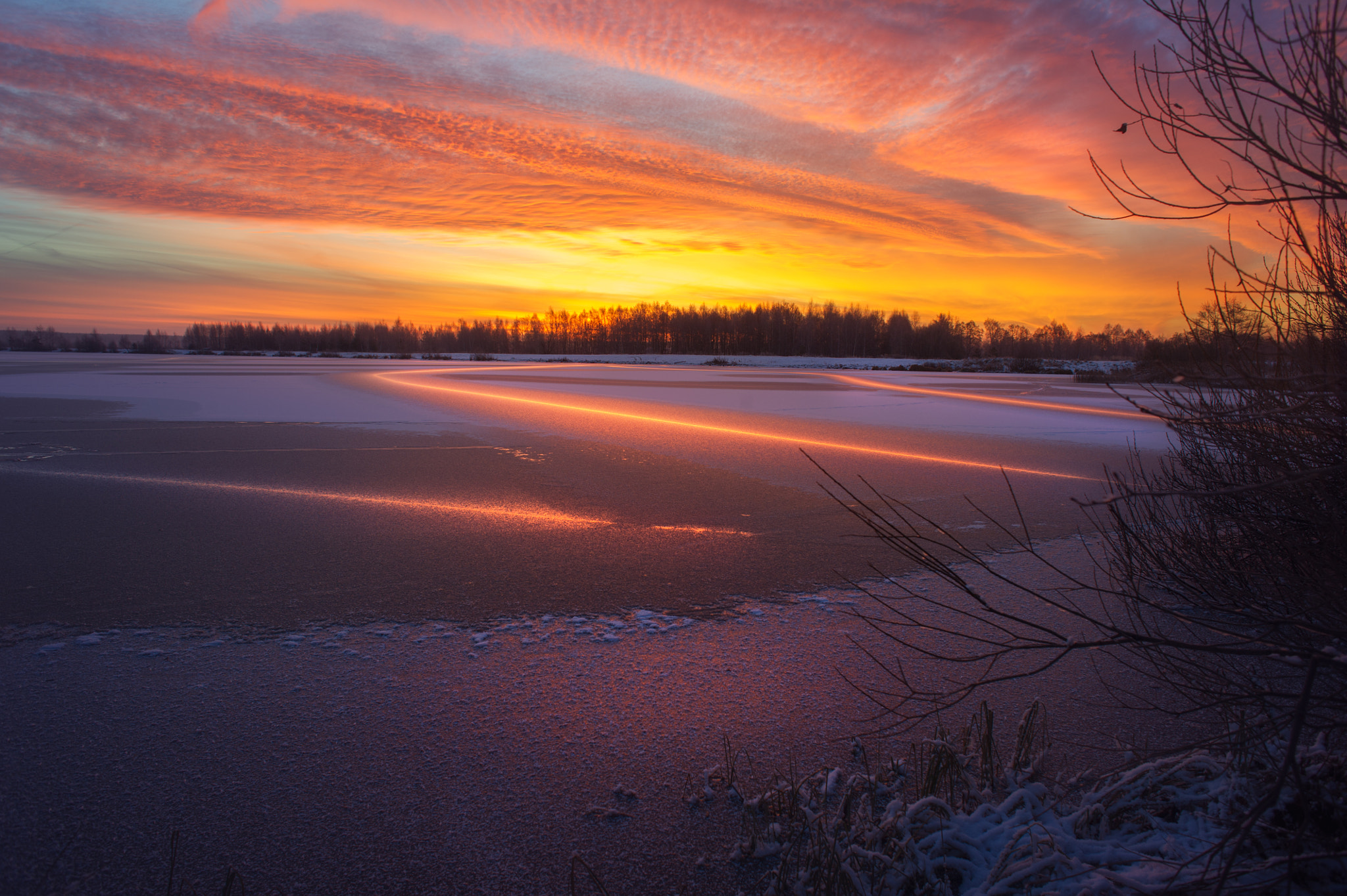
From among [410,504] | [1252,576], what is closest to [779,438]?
[410,504]

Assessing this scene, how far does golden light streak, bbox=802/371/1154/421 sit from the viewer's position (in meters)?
16.2

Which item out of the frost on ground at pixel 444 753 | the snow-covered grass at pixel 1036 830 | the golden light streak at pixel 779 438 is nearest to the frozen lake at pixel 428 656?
the frost on ground at pixel 444 753

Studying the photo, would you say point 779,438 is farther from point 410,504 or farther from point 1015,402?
point 1015,402

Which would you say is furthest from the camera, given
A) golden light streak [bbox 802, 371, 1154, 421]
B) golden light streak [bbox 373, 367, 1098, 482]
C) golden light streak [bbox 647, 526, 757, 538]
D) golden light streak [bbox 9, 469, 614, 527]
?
golden light streak [bbox 802, 371, 1154, 421]

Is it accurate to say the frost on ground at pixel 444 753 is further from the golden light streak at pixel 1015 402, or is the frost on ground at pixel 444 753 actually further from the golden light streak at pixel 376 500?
the golden light streak at pixel 1015 402

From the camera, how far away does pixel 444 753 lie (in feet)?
9.07

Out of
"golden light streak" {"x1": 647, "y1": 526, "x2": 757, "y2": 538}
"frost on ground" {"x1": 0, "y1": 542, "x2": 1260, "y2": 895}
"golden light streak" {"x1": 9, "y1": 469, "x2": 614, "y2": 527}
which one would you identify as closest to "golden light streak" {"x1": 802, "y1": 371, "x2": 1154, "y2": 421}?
"golden light streak" {"x1": 647, "y1": 526, "x2": 757, "y2": 538}

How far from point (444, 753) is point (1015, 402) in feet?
63.5

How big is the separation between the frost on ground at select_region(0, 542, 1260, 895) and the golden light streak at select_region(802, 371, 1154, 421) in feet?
38.4

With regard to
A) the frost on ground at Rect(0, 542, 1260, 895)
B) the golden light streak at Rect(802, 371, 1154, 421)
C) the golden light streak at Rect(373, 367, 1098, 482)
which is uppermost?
the golden light streak at Rect(802, 371, 1154, 421)

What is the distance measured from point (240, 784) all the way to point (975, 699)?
3010mm

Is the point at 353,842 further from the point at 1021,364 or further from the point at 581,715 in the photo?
the point at 1021,364

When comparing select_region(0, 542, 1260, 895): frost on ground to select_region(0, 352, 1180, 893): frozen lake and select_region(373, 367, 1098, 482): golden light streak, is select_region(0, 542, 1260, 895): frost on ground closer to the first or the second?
select_region(0, 352, 1180, 893): frozen lake

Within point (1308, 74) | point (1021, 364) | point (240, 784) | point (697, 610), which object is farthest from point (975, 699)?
point (1021, 364)
